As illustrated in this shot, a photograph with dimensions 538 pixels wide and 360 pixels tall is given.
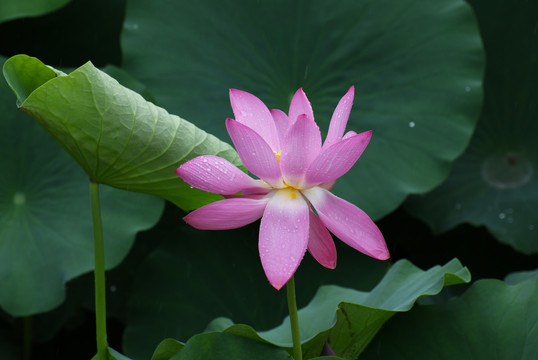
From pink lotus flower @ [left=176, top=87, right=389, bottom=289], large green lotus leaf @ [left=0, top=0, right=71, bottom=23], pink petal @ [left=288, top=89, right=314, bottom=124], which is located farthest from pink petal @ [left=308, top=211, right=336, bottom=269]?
large green lotus leaf @ [left=0, top=0, right=71, bottom=23]

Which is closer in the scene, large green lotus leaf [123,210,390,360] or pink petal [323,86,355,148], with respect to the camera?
pink petal [323,86,355,148]

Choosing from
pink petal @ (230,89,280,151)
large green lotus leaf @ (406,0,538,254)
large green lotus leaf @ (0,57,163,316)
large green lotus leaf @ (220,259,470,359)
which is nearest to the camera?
pink petal @ (230,89,280,151)

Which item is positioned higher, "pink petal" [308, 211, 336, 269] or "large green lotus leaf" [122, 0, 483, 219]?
"pink petal" [308, 211, 336, 269]

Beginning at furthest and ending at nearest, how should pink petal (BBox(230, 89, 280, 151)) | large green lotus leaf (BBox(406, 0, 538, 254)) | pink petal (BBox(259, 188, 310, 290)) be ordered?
large green lotus leaf (BBox(406, 0, 538, 254)), pink petal (BBox(230, 89, 280, 151)), pink petal (BBox(259, 188, 310, 290))

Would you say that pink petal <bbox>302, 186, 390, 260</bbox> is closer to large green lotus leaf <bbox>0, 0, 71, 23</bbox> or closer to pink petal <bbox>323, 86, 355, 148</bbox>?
pink petal <bbox>323, 86, 355, 148</bbox>

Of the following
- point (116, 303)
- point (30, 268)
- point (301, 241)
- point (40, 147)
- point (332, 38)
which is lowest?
point (116, 303)

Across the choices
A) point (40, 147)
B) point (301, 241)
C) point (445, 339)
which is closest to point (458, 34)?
point (445, 339)

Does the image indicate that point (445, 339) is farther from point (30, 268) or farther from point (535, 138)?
point (535, 138)

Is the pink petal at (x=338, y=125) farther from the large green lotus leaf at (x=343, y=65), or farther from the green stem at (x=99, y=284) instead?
the large green lotus leaf at (x=343, y=65)

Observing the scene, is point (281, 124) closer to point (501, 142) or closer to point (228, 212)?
point (228, 212)
